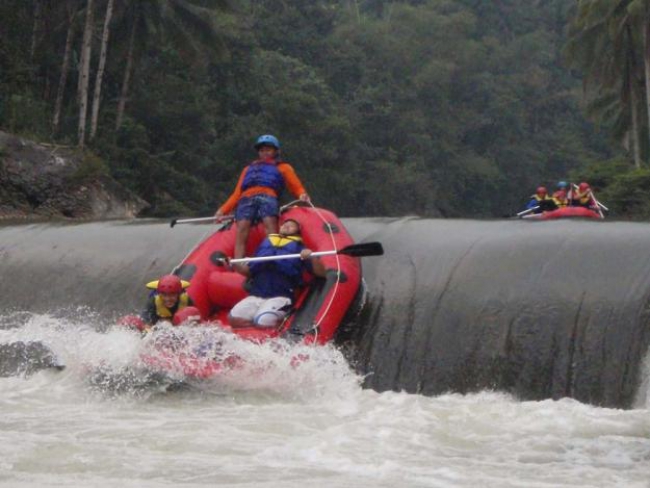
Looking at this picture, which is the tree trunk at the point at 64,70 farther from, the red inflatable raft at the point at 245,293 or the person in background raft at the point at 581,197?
the red inflatable raft at the point at 245,293

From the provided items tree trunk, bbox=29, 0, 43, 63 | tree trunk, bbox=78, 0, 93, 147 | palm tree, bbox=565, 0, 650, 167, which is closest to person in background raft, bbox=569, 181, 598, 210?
tree trunk, bbox=78, 0, 93, 147

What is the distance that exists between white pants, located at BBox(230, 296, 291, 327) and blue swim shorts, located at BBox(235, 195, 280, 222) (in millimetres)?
1293

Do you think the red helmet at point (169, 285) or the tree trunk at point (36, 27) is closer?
the red helmet at point (169, 285)

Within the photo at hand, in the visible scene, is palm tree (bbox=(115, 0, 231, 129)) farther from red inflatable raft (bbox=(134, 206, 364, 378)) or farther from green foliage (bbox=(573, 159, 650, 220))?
red inflatable raft (bbox=(134, 206, 364, 378))

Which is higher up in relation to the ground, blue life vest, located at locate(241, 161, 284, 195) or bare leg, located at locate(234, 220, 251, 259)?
blue life vest, located at locate(241, 161, 284, 195)

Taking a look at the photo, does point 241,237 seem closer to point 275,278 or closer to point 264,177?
point 264,177

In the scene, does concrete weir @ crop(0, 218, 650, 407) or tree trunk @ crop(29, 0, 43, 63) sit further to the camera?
tree trunk @ crop(29, 0, 43, 63)

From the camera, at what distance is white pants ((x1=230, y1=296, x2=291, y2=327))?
407 inches

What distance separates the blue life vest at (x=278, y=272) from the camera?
1077 centimetres

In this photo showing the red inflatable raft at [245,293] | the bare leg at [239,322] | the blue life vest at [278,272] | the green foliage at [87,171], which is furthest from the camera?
the green foliage at [87,171]

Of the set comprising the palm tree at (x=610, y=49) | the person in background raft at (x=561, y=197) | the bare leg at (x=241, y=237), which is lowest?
the bare leg at (x=241, y=237)

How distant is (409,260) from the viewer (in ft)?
36.6

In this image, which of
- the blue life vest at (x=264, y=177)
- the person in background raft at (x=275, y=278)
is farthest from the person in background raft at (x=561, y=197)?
the person in background raft at (x=275, y=278)

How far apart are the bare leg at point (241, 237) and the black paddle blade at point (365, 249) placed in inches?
48.1
